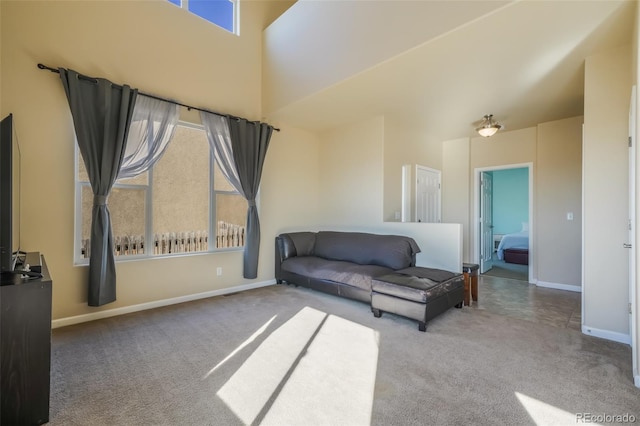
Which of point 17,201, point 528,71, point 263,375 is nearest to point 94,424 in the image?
point 263,375

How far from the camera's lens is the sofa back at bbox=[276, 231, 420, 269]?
3.86 metres

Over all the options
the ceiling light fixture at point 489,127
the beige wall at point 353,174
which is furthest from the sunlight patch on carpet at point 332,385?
the ceiling light fixture at point 489,127

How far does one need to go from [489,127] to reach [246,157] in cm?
367

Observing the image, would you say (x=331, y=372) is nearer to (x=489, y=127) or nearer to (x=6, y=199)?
(x=6, y=199)

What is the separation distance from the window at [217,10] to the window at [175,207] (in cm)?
161

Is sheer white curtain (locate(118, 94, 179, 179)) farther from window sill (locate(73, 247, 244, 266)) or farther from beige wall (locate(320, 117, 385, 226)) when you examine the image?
beige wall (locate(320, 117, 385, 226))

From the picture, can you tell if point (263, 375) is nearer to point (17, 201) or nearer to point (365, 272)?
point (365, 272)

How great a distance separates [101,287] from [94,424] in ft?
5.99

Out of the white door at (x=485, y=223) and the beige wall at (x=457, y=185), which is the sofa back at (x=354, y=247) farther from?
the white door at (x=485, y=223)

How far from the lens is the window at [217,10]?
397 centimetres

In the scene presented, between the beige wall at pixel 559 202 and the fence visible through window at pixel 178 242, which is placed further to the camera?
the beige wall at pixel 559 202

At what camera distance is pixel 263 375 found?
82.1 inches

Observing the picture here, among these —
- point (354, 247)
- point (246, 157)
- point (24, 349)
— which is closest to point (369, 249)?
point (354, 247)

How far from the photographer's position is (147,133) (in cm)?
346
